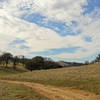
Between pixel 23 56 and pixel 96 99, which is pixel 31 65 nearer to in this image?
pixel 23 56

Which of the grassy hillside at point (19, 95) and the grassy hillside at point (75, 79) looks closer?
the grassy hillside at point (19, 95)

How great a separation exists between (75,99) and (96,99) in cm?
189

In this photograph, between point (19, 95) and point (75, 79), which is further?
point (75, 79)

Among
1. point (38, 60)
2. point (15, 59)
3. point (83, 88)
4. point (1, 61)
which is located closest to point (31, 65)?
point (38, 60)

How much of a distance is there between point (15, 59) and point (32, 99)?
255 ft

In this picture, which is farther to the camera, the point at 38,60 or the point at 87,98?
the point at 38,60

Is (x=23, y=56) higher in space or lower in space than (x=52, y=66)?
higher

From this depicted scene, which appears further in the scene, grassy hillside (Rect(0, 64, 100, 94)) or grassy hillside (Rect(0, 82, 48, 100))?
grassy hillside (Rect(0, 64, 100, 94))

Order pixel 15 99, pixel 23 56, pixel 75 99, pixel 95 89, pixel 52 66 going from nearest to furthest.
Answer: pixel 15 99
pixel 75 99
pixel 95 89
pixel 52 66
pixel 23 56

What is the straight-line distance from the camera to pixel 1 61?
269 feet

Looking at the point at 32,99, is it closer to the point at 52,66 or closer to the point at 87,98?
the point at 87,98

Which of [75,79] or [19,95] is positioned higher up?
[75,79]

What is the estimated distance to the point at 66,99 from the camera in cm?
1216

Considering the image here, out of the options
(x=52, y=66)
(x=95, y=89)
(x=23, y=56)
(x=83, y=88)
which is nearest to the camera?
(x=95, y=89)
